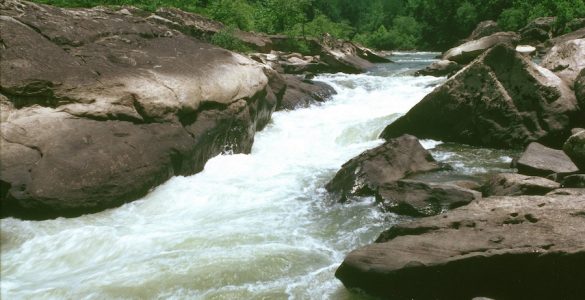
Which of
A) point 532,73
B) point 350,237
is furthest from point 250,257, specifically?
point 532,73

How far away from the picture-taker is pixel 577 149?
6879 millimetres

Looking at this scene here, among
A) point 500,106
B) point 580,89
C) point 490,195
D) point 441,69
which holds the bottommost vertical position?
point 490,195

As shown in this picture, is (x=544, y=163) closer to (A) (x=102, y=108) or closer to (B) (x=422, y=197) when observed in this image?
(B) (x=422, y=197)

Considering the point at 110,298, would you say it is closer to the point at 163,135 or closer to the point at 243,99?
the point at 163,135

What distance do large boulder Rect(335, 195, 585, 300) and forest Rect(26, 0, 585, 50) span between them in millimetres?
12408

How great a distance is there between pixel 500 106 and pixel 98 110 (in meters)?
7.01

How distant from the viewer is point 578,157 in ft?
22.4

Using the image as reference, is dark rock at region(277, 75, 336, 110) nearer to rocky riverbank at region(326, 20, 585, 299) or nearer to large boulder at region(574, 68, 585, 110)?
rocky riverbank at region(326, 20, 585, 299)

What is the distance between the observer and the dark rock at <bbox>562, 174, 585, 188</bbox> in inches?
218

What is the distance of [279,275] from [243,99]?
540 centimetres

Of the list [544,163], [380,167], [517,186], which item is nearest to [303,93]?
[380,167]

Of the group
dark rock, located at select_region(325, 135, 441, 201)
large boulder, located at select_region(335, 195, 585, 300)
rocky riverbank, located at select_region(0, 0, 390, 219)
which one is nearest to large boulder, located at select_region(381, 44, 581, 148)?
dark rock, located at select_region(325, 135, 441, 201)

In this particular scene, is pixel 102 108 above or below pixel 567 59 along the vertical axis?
below

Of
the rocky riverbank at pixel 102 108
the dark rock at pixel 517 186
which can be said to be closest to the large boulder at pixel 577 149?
the dark rock at pixel 517 186
